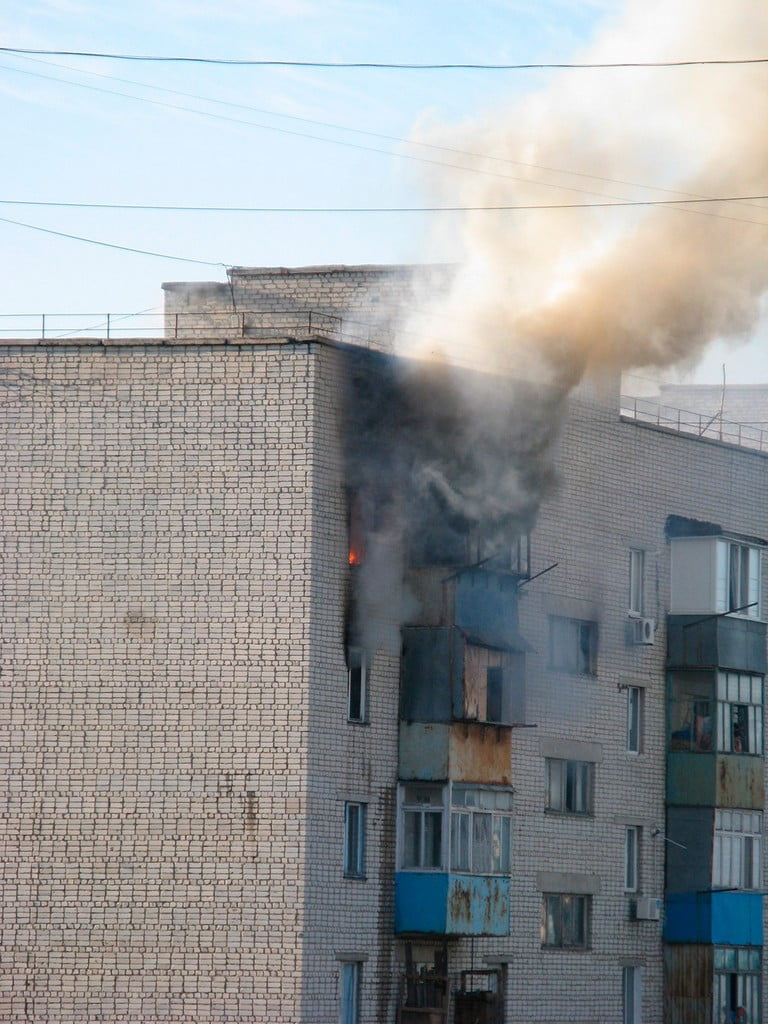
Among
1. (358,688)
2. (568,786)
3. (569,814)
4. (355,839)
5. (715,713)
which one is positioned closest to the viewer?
(355,839)

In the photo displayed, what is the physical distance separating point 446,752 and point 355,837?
203 cm

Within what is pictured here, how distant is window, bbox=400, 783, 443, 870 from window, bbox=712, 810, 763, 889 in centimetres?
694

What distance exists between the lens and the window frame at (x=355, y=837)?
29.9 meters

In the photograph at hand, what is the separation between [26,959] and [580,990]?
1026 cm

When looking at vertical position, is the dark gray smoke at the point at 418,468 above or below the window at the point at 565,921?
above

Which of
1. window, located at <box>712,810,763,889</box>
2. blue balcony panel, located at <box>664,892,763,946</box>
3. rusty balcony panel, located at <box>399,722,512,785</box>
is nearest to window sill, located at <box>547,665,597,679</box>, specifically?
rusty balcony panel, located at <box>399,722,512,785</box>

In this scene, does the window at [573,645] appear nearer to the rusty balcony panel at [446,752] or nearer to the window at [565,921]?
the rusty balcony panel at [446,752]

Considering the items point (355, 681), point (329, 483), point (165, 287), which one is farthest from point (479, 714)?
point (165, 287)

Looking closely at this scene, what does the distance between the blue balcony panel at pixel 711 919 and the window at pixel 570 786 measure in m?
2.75

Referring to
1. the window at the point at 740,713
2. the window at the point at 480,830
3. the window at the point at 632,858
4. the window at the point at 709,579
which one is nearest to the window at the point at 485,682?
the window at the point at 480,830

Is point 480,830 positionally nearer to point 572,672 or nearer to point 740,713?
point 572,672

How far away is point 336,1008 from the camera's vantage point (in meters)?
29.0

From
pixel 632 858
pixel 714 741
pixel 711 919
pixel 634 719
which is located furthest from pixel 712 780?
pixel 711 919

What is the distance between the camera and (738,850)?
117 ft
